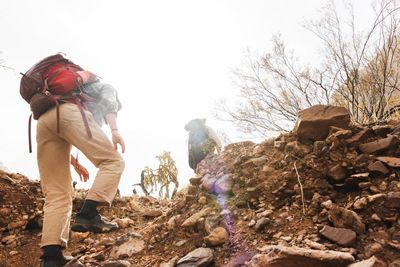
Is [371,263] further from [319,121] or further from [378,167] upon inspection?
[319,121]

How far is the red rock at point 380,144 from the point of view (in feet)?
7.92

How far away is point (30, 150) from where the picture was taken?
274 centimetres

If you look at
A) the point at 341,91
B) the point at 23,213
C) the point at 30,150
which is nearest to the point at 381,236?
the point at 30,150

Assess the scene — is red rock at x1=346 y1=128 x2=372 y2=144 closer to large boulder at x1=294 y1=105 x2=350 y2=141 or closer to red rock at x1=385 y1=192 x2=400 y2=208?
large boulder at x1=294 y1=105 x2=350 y2=141

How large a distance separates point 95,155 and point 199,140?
4.78m

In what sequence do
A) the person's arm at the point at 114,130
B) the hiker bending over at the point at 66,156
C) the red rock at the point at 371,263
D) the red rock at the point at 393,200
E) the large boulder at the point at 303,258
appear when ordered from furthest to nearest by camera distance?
the person's arm at the point at 114,130 → the hiker bending over at the point at 66,156 → the red rock at the point at 393,200 → the large boulder at the point at 303,258 → the red rock at the point at 371,263

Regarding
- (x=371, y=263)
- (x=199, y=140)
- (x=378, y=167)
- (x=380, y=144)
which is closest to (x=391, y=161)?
(x=378, y=167)

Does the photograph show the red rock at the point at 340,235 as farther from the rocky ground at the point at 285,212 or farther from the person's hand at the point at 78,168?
the person's hand at the point at 78,168

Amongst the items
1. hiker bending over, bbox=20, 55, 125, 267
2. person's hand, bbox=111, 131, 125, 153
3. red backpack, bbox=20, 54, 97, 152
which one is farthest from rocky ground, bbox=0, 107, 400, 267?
red backpack, bbox=20, 54, 97, 152

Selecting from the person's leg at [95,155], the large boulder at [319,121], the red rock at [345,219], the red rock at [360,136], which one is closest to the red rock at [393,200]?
the red rock at [345,219]

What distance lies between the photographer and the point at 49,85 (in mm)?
2494

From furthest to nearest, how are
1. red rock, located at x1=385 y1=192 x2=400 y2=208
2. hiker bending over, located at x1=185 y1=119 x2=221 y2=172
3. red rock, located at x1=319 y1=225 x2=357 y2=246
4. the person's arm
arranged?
hiker bending over, located at x1=185 y1=119 x2=221 y2=172 → the person's arm → red rock, located at x1=385 y1=192 x2=400 y2=208 → red rock, located at x1=319 y1=225 x2=357 y2=246

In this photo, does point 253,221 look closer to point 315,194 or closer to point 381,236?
point 315,194

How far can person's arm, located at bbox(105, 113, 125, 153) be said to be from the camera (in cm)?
254
